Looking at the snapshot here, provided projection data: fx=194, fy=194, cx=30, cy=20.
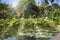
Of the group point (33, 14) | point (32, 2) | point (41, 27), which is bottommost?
point (41, 27)

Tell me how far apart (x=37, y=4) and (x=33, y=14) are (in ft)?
2.47

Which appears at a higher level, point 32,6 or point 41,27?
point 32,6

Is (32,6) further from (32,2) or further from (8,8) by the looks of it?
(8,8)

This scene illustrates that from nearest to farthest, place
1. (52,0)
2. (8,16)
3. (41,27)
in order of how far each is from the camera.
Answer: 1. (41,27)
2. (8,16)
3. (52,0)

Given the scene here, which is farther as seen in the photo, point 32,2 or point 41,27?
point 32,2

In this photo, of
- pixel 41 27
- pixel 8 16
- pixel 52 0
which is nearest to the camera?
pixel 41 27

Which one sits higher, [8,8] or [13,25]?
[8,8]

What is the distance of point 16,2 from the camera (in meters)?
13.6

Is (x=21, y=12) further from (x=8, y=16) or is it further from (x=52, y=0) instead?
(x=52, y=0)

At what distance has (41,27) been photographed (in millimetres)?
11242

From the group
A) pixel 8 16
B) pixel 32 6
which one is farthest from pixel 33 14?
pixel 8 16

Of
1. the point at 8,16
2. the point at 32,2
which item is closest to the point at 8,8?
the point at 8,16

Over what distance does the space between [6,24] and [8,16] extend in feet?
3.30

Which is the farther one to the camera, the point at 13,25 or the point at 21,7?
the point at 21,7
